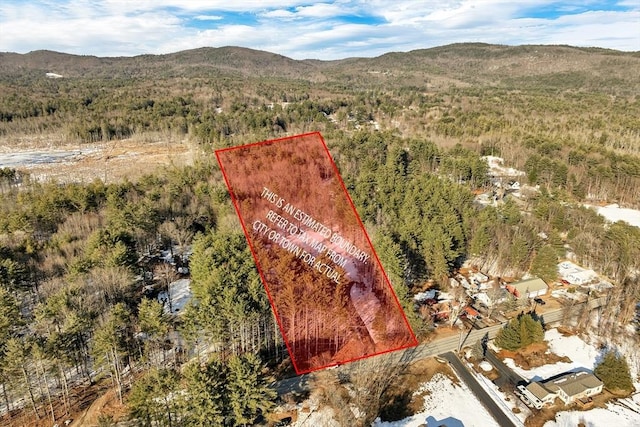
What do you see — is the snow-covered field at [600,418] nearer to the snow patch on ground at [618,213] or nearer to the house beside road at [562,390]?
the house beside road at [562,390]

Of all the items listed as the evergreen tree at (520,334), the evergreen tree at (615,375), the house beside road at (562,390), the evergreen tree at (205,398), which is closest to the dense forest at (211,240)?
the evergreen tree at (205,398)

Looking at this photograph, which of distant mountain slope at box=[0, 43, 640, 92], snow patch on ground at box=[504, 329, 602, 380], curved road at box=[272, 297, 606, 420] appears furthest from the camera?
distant mountain slope at box=[0, 43, 640, 92]

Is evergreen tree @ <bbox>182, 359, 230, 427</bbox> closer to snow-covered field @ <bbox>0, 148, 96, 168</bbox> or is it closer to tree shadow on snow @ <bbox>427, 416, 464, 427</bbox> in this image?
tree shadow on snow @ <bbox>427, 416, 464, 427</bbox>

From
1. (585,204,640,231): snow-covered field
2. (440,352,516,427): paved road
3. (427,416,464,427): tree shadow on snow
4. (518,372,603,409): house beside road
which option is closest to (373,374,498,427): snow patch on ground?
(427,416,464,427): tree shadow on snow

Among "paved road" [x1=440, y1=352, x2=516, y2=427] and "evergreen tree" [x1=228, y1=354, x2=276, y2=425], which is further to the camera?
"paved road" [x1=440, y1=352, x2=516, y2=427]

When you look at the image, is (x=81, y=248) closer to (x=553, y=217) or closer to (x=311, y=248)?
(x=311, y=248)

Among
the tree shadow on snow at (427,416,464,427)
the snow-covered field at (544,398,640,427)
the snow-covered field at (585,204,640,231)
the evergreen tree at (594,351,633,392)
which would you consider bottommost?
the snow-covered field at (544,398,640,427)

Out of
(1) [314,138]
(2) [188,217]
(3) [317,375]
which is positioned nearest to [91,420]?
(3) [317,375]
